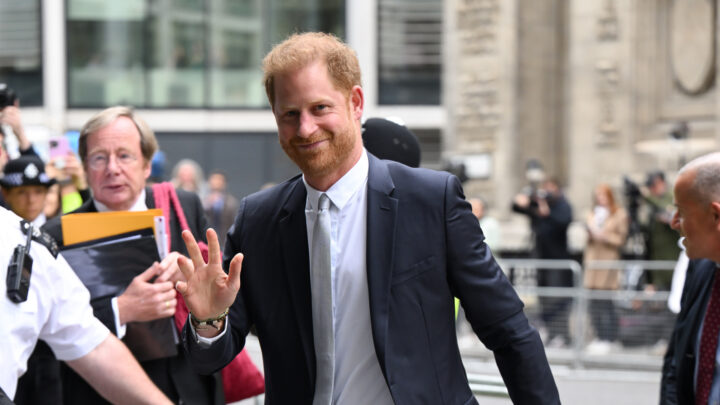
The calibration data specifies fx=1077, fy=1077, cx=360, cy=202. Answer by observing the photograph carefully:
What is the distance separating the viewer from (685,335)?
13.8 feet

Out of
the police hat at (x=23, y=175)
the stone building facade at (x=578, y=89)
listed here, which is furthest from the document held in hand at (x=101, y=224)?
the stone building facade at (x=578, y=89)

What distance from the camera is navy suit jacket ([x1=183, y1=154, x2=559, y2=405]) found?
284 centimetres

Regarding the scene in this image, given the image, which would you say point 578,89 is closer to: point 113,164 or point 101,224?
point 113,164

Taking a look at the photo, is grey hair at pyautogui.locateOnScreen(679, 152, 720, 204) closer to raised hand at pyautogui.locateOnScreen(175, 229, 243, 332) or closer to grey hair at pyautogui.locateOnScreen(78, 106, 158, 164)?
raised hand at pyautogui.locateOnScreen(175, 229, 243, 332)

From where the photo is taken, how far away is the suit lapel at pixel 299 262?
2.92m

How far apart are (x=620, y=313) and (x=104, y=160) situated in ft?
26.2

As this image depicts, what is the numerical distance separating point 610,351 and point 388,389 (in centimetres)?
888

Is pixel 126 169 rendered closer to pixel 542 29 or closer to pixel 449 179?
pixel 449 179

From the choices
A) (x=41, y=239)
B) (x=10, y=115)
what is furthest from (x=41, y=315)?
(x=10, y=115)

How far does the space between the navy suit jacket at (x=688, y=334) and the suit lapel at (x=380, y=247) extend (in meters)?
1.77

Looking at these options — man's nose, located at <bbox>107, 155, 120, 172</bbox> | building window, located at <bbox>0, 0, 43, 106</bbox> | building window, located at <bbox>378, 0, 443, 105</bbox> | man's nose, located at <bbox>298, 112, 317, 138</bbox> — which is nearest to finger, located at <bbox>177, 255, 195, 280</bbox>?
man's nose, located at <bbox>298, 112, 317, 138</bbox>

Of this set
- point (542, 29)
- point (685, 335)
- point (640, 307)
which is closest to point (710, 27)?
point (542, 29)

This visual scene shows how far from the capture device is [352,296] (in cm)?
290

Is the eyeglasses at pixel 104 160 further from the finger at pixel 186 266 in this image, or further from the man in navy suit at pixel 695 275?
the man in navy suit at pixel 695 275
